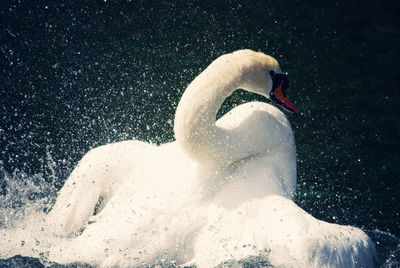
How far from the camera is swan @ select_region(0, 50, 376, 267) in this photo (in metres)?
4.18

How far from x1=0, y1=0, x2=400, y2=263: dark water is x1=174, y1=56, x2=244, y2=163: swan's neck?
Result: 2.15 meters

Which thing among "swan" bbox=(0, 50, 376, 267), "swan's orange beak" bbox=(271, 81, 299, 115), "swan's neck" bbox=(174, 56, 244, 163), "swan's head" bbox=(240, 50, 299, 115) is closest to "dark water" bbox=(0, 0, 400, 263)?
"swan" bbox=(0, 50, 376, 267)

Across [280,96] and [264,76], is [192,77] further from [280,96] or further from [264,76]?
[264,76]

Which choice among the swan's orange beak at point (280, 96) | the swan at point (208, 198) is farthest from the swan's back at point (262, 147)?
the swan's orange beak at point (280, 96)

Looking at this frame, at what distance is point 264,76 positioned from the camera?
5055 mm

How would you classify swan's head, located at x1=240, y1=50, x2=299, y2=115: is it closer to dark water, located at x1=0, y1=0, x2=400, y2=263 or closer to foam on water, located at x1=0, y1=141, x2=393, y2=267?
foam on water, located at x1=0, y1=141, x2=393, y2=267

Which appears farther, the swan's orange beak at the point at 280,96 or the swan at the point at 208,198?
the swan's orange beak at the point at 280,96

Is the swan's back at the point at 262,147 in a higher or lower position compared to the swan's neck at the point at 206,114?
lower

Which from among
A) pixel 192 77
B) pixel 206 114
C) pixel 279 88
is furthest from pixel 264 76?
pixel 192 77

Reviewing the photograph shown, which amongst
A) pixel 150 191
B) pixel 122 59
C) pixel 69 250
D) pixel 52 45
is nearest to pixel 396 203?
pixel 150 191

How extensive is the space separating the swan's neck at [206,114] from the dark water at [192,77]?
84.6 inches

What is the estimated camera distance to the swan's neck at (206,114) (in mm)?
4414

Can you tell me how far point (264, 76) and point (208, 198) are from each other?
50.0 inches

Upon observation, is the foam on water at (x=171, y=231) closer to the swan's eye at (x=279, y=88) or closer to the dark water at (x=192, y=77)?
the swan's eye at (x=279, y=88)
